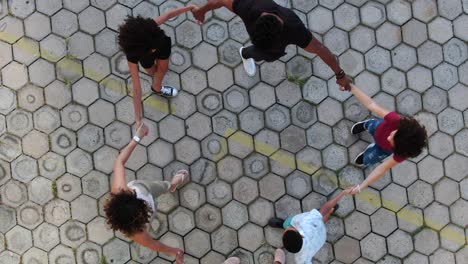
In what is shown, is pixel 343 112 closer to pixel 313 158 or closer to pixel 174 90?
pixel 313 158

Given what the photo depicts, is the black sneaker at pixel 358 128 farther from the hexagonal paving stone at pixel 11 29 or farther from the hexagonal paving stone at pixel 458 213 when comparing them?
the hexagonal paving stone at pixel 11 29

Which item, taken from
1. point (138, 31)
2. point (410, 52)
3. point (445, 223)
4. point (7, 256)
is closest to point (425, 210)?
point (445, 223)

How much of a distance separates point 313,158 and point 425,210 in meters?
1.27

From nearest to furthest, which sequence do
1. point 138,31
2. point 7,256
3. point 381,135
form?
point 138,31 < point 381,135 < point 7,256

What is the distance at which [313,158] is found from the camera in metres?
5.66

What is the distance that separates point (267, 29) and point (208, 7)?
1.13m

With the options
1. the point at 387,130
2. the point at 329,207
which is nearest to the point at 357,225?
the point at 329,207

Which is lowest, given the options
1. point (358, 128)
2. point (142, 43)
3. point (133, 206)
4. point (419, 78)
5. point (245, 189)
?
point (245, 189)

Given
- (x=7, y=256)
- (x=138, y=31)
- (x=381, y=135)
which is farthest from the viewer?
(x=7, y=256)

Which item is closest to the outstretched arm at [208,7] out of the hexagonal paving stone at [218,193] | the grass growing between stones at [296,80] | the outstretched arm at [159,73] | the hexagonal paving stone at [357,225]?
the outstretched arm at [159,73]

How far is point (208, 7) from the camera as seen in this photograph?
16.8ft

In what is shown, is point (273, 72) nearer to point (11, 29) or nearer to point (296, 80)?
point (296, 80)

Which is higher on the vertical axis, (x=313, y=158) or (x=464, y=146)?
(x=464, y=146)

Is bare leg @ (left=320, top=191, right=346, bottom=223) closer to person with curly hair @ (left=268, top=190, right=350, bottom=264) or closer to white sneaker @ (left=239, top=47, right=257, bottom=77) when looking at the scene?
person with curly hair @ (left=268, top=190, right=350, bottom=264)
